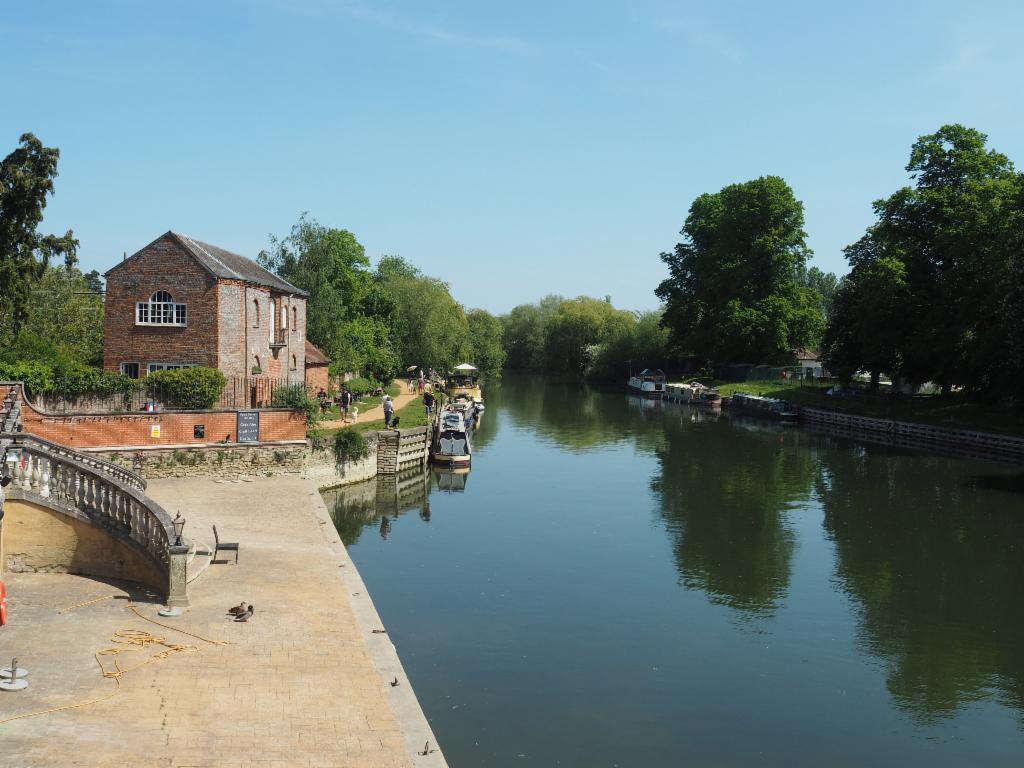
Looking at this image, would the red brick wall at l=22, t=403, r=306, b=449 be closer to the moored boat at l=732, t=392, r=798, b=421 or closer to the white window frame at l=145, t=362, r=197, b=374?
the white window frame at l=145, t=362, r=197, b=374

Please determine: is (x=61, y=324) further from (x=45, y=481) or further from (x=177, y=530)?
(x=177, y=530)

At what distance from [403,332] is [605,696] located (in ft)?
201

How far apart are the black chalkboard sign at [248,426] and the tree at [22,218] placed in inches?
474

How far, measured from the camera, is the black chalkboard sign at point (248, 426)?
96.8 feet

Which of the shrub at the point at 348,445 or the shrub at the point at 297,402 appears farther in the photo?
the shrub at the point at 348,445

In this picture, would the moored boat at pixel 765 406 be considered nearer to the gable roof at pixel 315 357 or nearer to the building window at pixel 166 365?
the gable roof at pixel 315 357

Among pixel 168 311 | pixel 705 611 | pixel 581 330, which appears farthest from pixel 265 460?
pixel 581 330

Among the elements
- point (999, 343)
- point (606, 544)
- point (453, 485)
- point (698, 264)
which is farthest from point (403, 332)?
point (606, 544)

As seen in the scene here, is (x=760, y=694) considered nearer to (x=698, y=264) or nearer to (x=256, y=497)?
(x=256, y=497)

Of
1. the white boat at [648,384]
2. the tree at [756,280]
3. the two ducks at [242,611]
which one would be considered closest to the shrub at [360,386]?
the tree at [756,280]

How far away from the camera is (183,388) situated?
30578mm

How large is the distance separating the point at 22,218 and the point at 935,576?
3462cm

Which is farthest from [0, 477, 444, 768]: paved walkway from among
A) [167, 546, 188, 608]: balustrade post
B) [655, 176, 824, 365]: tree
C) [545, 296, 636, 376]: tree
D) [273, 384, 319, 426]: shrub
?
[545, 296, 636, 376]: tree

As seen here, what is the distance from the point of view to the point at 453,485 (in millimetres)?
36625
